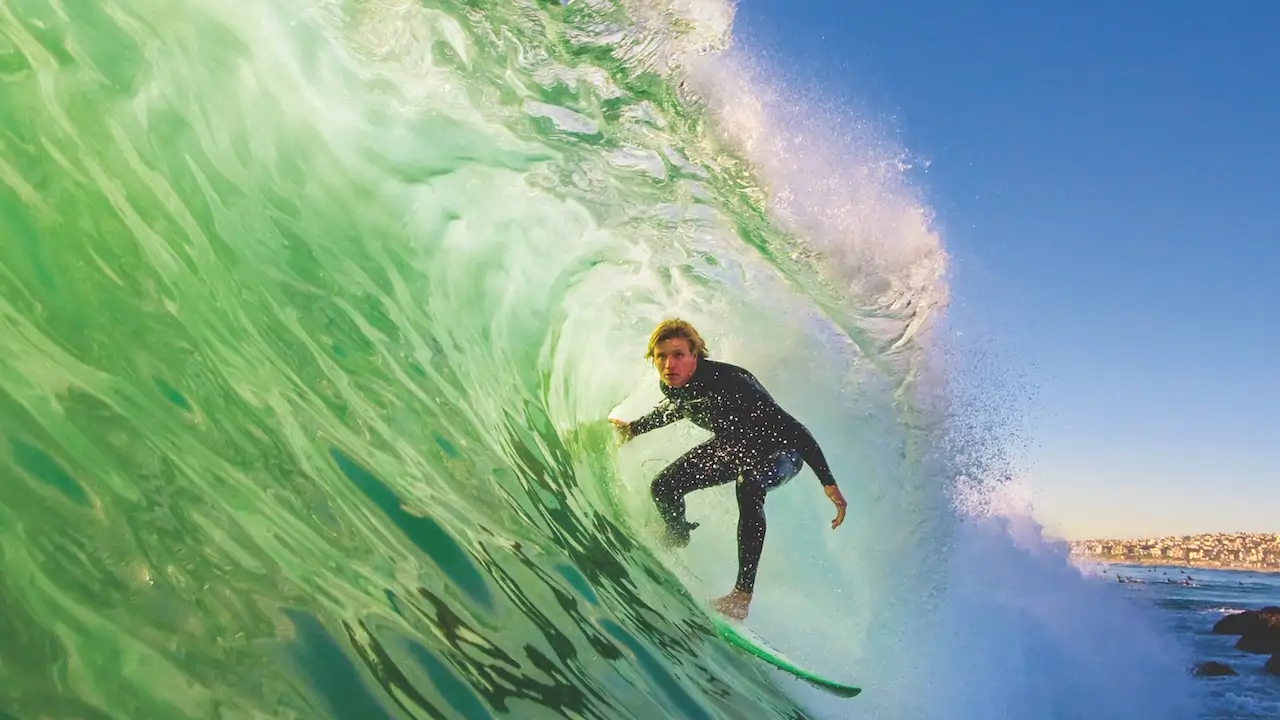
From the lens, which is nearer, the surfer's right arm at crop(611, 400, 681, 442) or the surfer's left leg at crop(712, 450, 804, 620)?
the surfer's left leg at crop(712, 450, 804, 620)

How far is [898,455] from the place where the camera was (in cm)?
852

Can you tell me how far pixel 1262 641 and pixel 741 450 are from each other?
20941 millimetres

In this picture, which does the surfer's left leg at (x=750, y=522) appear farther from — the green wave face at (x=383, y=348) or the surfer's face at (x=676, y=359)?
the surfer's face at (x=676, y=359)

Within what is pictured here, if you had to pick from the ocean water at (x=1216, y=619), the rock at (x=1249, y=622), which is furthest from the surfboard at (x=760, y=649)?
the rock at (x=1249, y=622)

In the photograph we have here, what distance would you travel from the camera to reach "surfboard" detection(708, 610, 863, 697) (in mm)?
5773

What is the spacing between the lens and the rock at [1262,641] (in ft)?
65.3

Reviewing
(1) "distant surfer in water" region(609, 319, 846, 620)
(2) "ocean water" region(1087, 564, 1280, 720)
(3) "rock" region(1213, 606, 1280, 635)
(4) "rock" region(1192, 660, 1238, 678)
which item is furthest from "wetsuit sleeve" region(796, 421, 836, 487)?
(3) "rock" region(1213, 606, 1280, 635)

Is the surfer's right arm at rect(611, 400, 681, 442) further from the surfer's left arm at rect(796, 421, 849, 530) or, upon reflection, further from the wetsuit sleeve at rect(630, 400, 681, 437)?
the surfer's left arm at rect(796, 421, 849, 530)

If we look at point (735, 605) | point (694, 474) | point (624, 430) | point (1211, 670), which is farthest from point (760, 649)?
point (1211, 670)

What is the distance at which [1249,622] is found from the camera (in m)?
21.3

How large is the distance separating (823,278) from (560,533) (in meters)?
4.12

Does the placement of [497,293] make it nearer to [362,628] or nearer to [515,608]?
[515,608]

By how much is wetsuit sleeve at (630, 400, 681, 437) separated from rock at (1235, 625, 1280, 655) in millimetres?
20459

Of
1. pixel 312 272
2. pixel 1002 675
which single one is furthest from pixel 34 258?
pixel 1002 675
